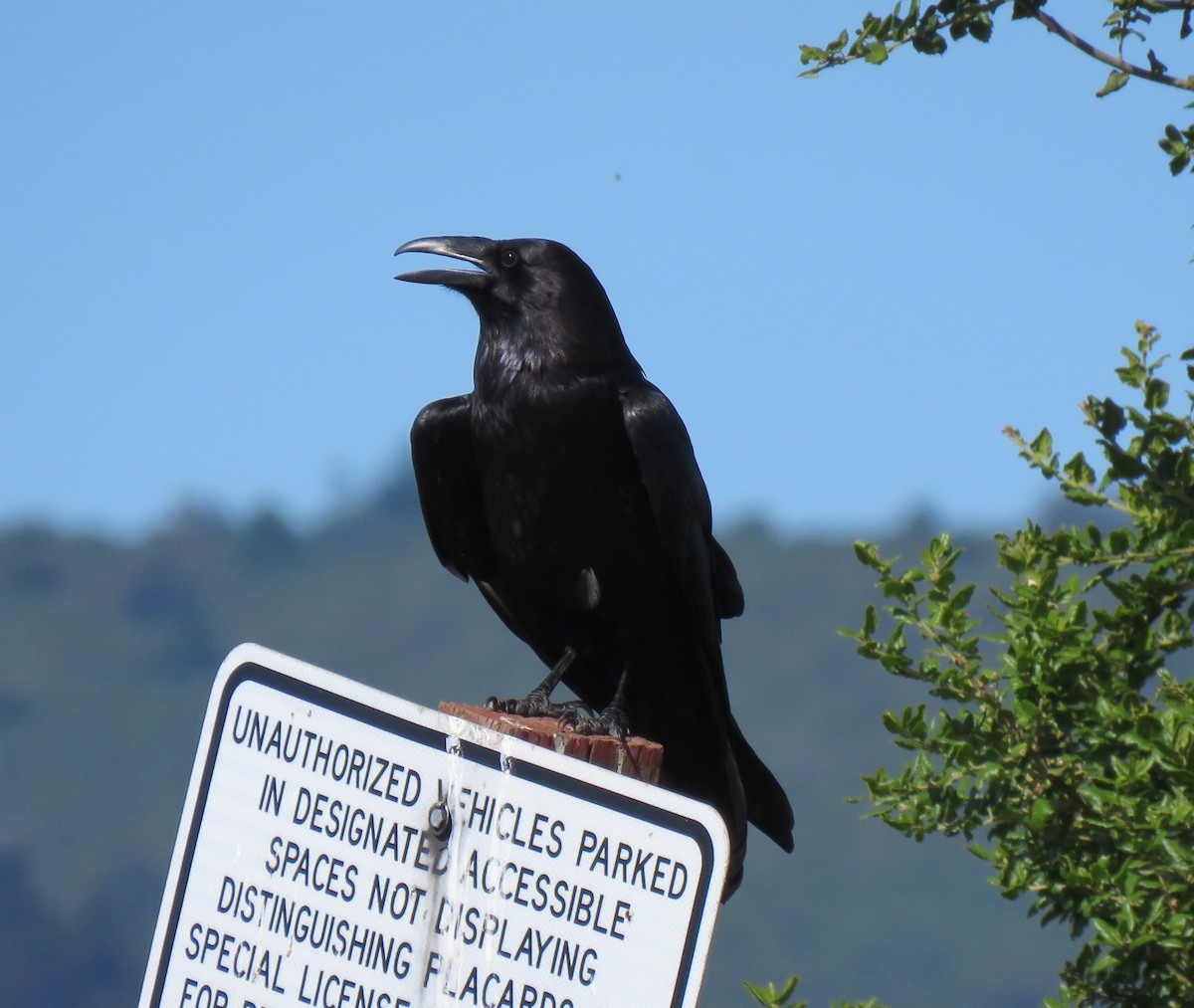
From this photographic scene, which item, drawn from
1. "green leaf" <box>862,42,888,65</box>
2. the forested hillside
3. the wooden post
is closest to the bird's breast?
"green leaf" <box>862,42,888,65</box>

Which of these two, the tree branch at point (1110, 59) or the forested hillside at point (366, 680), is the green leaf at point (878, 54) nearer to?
the tree branch at point (1110, 59)

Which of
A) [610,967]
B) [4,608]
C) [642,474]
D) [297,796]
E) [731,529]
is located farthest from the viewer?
[731,529]

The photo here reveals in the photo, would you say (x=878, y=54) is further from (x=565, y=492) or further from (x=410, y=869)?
(x=410, y=869)

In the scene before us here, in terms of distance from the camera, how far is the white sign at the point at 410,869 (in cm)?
220

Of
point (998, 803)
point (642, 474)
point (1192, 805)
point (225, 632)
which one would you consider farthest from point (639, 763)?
point (225, 632)

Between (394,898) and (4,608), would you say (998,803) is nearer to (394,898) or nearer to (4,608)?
(394,898)

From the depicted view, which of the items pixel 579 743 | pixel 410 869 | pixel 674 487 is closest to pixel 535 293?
pixel 674 487

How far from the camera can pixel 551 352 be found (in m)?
4.51

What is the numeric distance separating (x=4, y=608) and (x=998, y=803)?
10826 centimetres

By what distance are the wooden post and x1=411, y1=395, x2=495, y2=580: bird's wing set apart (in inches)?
65.2

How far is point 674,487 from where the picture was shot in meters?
4.37

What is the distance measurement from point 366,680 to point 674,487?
6326 centimetres

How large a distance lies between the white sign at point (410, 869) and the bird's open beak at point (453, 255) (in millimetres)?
2511

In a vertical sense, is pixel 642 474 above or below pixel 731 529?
below
